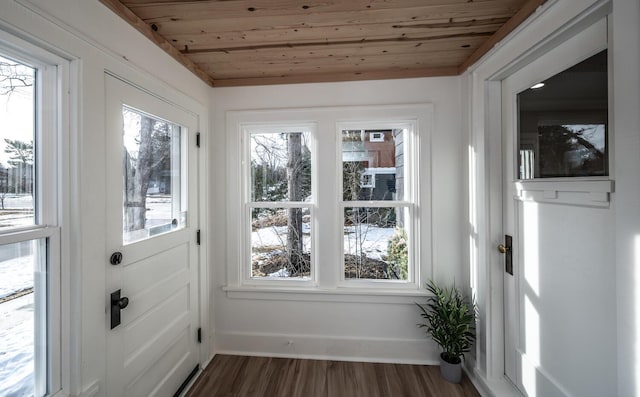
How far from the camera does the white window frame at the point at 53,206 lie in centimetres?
98

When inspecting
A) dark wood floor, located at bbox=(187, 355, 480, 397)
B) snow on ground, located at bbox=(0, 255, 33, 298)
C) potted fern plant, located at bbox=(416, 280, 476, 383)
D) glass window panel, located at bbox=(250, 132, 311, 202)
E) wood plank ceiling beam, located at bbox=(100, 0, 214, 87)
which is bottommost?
dark wood floor, located at bbox=(187, 355, 480, 397)

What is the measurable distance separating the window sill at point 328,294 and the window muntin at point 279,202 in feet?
0.42

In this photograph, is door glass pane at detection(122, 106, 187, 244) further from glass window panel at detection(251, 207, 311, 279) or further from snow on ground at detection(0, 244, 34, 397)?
glass window panel at detection(251, 207, 311, 279)

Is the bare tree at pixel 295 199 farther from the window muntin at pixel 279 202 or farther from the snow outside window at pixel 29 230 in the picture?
the snow outside window at pixel 29 230

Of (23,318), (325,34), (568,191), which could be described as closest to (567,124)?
(568,191)

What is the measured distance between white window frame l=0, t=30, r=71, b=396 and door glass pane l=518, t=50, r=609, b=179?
228 cm

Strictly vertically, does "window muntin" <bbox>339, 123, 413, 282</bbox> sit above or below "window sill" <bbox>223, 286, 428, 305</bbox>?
above

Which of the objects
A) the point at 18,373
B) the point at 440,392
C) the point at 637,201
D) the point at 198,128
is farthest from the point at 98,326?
the point at 637,201

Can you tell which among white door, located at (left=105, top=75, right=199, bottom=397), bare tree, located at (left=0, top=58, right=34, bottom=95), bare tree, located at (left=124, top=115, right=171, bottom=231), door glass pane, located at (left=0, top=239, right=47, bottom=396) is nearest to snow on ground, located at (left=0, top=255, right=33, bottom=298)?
door glass pane, located at (left=0, top=239, right=47, bottom=396)

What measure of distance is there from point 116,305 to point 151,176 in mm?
740

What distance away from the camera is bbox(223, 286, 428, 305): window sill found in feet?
6.70

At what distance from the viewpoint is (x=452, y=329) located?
1.77m

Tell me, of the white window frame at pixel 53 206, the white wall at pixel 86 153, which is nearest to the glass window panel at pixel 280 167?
the white wall at pixel 86 153

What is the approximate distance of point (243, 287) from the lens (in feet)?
7.11
